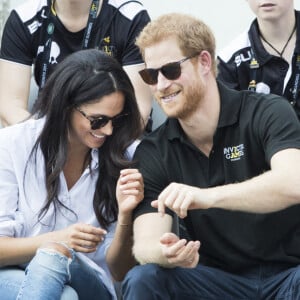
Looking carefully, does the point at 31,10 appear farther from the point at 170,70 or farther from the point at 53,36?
the point at 170,70

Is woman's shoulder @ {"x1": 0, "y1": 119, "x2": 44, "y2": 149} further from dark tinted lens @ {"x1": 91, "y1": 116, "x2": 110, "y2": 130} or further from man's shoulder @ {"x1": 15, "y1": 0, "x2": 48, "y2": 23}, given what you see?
man's shoulder @ {"x1": 15, "y1": 0, "x2": 48, "y2": 23}

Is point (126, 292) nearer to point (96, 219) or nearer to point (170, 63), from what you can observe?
point (96, 219)

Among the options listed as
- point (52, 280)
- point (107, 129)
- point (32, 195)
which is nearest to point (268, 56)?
point (107, 129)

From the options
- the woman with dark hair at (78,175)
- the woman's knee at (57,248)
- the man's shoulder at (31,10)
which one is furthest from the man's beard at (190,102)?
the man's shoulder at (31,10)

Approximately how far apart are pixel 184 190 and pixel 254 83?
4.28 feet

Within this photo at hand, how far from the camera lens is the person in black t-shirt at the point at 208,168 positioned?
3.14 m

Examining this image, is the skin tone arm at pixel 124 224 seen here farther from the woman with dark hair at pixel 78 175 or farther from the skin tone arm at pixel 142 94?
the skin tone arm at pixel 142 94

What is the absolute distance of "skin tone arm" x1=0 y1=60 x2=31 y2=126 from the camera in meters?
4.20

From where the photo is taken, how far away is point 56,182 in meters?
Answer: 3.41

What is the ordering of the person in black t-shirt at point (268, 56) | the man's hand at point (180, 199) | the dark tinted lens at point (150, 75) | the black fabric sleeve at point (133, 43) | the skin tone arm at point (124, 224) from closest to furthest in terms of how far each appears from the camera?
1. the man's hand at point (180, 199)
2. the skin tone arm at point (124, 224)
3. the dark tinted lens at point (150, 75)
4. the person in black t-shirt at point (268, 56)
5. the black fabric sleeve at point (133, 43)

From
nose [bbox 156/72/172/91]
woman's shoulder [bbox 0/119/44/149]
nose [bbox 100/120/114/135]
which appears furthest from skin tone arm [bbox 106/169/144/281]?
woman's shoulder [bbox 0/119/44/149]

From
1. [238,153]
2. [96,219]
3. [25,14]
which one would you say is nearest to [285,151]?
[238,153]

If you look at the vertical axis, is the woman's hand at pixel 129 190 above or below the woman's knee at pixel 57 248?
above

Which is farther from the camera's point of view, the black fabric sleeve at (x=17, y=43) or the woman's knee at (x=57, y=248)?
the black fabric sleeve at (x=17, y=43)
